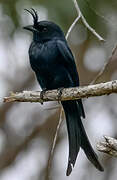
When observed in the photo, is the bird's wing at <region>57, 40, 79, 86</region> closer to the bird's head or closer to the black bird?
the black bird

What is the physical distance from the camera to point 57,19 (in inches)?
279

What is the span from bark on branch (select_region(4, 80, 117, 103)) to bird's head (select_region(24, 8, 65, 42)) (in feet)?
2.11

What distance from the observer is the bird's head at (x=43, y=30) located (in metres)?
5.49

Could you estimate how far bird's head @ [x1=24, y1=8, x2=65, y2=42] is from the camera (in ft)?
18.0

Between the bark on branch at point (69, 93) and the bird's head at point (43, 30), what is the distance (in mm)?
642

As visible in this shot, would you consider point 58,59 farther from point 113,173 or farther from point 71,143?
point 113,173

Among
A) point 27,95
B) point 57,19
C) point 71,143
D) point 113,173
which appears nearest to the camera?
point 27,95

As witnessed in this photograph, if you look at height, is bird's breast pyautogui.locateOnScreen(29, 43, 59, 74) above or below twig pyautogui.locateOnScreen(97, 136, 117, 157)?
above

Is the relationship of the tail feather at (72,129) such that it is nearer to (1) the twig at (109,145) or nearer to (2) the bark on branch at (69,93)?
(2) the bark on branch at (69,93)

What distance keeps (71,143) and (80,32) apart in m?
2.86

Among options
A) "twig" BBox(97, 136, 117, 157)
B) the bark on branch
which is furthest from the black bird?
"twig" BBox(97, 136, 117, 157)

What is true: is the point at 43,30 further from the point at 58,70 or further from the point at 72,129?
the point at 72,129

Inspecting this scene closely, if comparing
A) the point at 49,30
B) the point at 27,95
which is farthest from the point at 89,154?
the point at 49,30

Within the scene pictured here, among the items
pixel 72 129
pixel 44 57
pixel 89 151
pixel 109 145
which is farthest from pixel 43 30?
pixel 109 145
